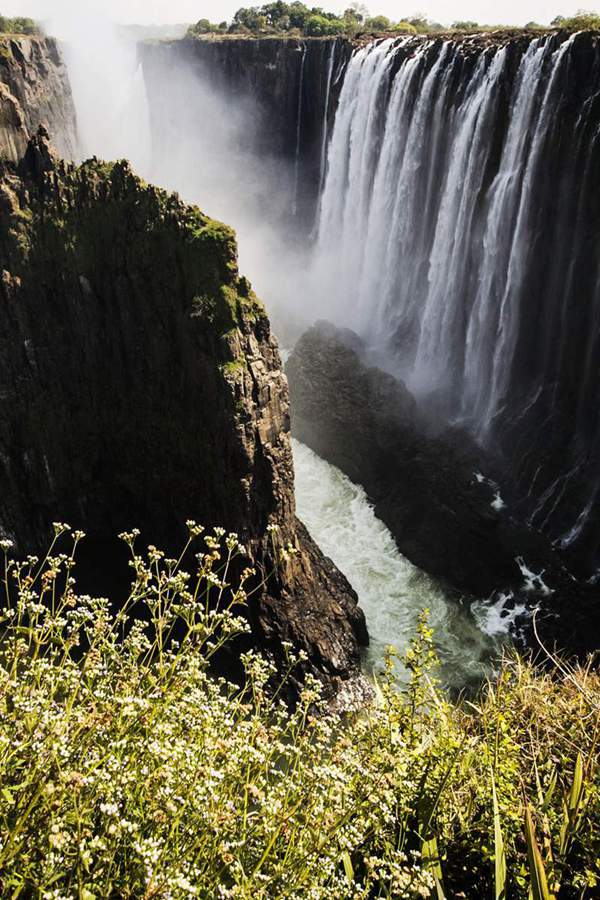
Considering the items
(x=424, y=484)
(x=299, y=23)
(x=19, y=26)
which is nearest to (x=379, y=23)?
(x=299, y=23)

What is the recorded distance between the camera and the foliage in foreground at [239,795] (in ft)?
12.4

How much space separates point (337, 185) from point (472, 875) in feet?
128

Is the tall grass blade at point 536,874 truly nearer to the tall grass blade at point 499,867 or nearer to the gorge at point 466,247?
the tall grass blade at point 499,867

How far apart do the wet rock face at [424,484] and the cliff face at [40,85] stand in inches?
645

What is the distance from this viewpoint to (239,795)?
16.0 ft

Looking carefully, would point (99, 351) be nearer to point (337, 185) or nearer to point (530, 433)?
point (530, 433)

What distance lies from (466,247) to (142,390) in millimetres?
17519

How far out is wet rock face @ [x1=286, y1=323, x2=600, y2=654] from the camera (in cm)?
2117

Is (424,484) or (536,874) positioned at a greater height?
(536,874)

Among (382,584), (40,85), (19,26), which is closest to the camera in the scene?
(382,584)

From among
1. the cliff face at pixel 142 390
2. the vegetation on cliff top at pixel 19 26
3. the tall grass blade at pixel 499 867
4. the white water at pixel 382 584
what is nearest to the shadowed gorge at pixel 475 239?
the white water at pixel 382 584

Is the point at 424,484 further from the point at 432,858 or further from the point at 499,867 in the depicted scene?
the point at 499,867

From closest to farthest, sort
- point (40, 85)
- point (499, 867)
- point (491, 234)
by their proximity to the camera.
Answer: point (499, 867), point (491, 234), point (40, 85)

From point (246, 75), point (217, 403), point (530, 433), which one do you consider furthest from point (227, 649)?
point (246, 75)
